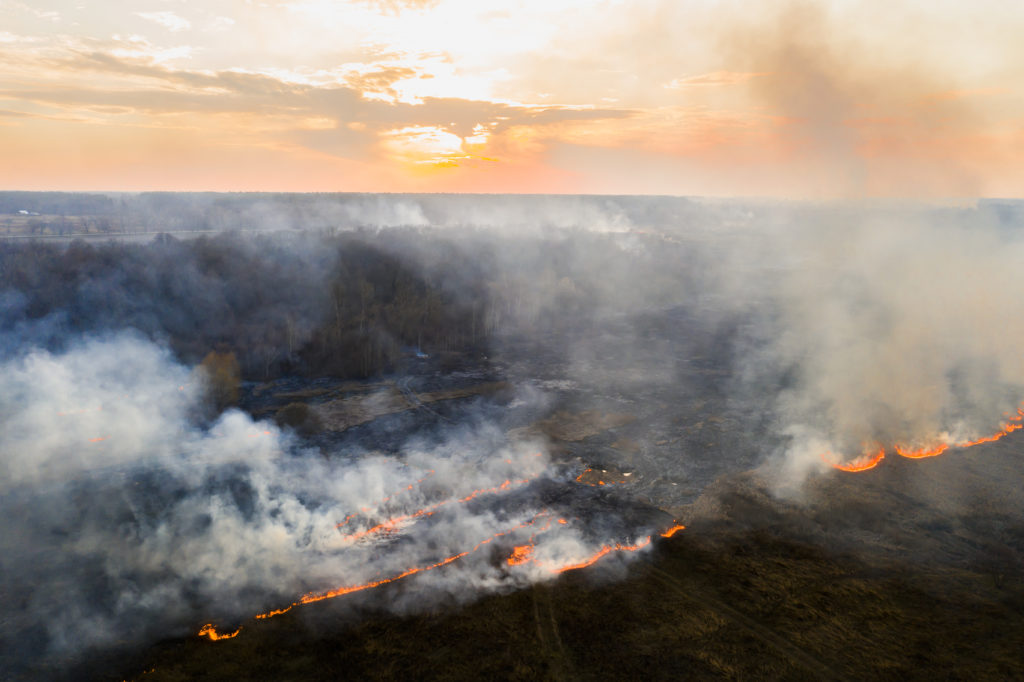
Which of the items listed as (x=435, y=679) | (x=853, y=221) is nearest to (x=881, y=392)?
(x=435, y=679)

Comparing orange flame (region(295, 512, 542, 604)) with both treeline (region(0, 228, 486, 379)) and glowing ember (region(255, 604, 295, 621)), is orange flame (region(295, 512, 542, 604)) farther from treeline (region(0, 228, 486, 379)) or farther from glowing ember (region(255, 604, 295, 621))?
treeline (region(0, 228, 486, 379))

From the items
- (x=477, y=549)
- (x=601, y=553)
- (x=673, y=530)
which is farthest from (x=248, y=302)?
(x=673, y=530)

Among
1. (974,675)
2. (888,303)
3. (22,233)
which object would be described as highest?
(22,233)

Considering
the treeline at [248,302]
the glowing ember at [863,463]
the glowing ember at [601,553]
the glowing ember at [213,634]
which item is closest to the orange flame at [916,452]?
→ the glowing ember at [863,463]

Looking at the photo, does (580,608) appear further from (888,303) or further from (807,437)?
(888,303)

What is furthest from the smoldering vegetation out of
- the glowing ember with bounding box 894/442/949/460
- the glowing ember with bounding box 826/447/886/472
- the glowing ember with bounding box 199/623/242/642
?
the glowing ember with bounding box 894/442/949/460
